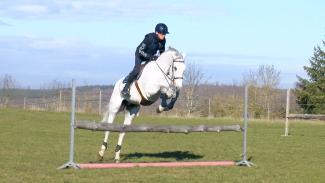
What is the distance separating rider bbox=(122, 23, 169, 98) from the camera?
1173 cm

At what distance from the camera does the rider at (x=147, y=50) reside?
11.7m

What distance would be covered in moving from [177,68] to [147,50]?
34.4 inches

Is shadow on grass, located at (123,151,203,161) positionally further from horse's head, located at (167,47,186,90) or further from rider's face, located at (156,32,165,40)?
rider's face, located at (156,32,165,40)

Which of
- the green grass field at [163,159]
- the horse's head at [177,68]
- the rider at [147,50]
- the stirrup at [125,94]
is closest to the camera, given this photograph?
the green grass field at [163,159]

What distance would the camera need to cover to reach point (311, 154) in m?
15.1

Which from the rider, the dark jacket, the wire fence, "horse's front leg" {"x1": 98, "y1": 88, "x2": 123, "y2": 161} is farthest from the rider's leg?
the wire fence

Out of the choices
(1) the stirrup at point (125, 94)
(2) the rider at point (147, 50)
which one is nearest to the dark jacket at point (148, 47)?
(2) the rider at point (147, 50)

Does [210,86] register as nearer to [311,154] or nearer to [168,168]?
[311,154]

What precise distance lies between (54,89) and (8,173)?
41.2 meters

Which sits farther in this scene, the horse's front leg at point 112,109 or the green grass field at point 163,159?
the horse's front leg at point 112,109

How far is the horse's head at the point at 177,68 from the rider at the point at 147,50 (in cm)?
36

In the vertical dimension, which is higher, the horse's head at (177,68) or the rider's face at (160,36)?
the rider's face at (160,36)

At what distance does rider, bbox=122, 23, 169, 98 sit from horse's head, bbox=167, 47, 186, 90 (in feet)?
1.17

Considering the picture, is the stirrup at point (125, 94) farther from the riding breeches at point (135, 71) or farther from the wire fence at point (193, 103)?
the wire fence at point (193, 103)
